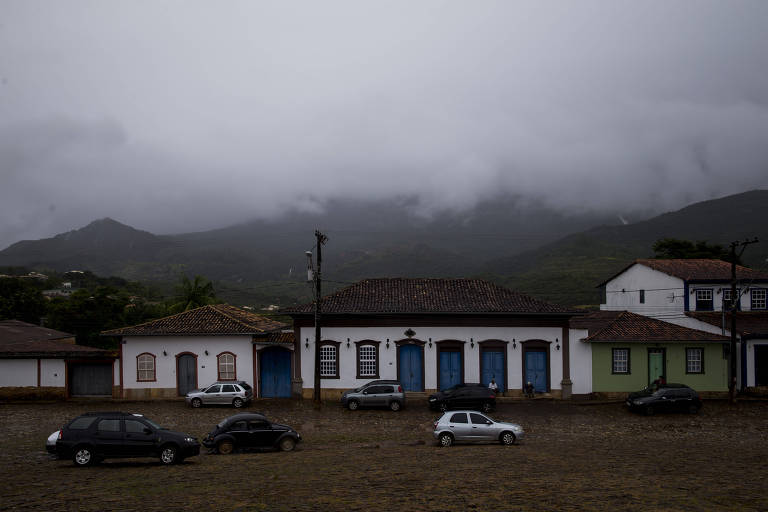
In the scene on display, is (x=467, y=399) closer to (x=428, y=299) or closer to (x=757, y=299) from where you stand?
(x=428, y=299)

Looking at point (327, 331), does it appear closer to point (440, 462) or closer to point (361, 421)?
point (361, 421)

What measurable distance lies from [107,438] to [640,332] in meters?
28.5

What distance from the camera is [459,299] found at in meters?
33.7

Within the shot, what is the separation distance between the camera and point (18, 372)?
104ft

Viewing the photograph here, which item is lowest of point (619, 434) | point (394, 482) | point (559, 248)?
point (619, 434)

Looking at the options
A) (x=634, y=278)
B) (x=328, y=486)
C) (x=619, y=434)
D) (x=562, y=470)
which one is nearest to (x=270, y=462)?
(x=328, y=486)

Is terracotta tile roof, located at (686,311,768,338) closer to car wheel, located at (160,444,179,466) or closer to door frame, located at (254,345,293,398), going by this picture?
door frame, located at (254,345,293,398)

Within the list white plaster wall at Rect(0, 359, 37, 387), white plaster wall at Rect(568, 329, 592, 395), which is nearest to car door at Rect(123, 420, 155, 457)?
white plaster wall at Rect(0, 359, 37, 387)

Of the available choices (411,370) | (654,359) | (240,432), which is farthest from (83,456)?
(654,359)

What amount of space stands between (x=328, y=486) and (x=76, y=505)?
523 cm

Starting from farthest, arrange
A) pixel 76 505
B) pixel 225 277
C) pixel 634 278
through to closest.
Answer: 1. pixel 225 277
2. pixel 634 278
3. pixel 76 505

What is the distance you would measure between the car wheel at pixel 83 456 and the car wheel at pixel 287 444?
5903mm

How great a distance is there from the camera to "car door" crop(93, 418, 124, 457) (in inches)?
658

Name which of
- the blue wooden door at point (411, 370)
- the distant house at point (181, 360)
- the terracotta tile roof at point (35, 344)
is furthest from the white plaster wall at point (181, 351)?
the blue wooden door at point (411, 370)
